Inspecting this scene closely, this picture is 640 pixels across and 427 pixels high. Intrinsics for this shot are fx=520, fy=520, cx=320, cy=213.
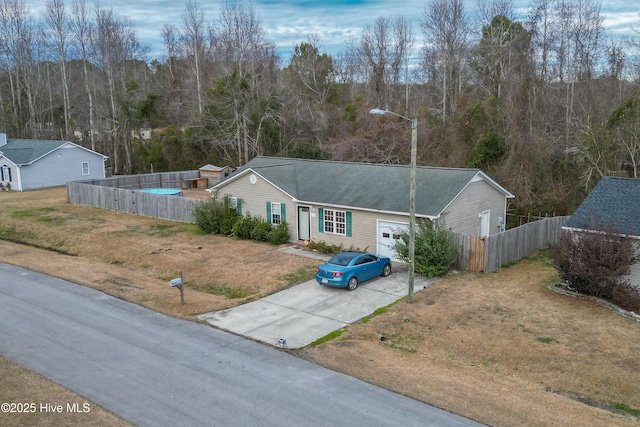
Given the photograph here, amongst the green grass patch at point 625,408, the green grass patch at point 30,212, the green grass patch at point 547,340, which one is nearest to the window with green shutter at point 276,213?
the green grass patch at point 547,340

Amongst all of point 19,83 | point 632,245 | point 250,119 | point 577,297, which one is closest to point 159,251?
point 577,297

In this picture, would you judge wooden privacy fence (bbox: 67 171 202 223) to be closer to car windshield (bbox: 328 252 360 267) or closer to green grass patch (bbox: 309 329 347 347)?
car windshield (bbox: 328 252 360 267)

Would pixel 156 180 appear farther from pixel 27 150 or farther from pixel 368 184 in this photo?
pixel 368 184

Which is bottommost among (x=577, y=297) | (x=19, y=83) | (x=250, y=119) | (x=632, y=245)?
(x=577, y=297)

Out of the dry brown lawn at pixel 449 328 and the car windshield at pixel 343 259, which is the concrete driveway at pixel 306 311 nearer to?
the dry brown lawn at pixel 449 328

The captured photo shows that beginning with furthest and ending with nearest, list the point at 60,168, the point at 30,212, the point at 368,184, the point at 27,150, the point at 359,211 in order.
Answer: the point at 60,168 → the point at 27,150 → the point at 30,212 → the point at 368,184 → the point at 359,211

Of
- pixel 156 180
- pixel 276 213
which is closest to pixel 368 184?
pixel 276 213

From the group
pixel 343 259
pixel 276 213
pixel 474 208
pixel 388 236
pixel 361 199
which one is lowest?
pixel 343 259

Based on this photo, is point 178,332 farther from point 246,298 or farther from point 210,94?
point 210,94
